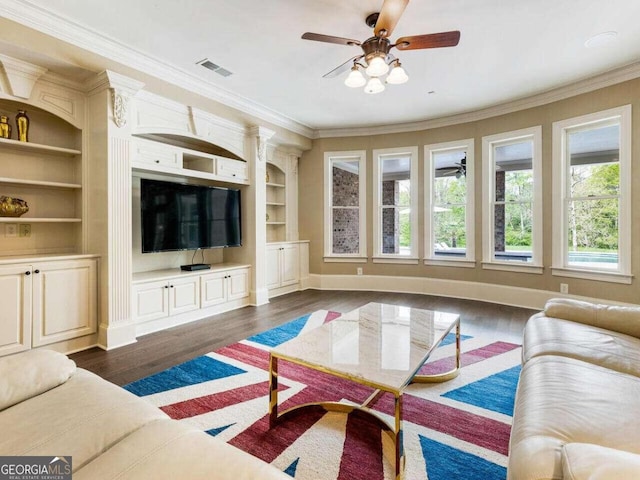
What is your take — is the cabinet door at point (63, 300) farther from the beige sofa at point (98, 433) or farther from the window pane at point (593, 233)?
the window pane at point (593, 233)

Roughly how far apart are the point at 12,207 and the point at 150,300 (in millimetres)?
1456

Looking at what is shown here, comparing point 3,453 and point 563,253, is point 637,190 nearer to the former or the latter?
point 563,253

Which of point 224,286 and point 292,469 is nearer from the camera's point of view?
point 292,469

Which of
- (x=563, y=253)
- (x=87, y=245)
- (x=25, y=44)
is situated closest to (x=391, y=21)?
(x=25, y=44)

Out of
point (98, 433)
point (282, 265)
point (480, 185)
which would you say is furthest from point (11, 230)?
point (480, 185)

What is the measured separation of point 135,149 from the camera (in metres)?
3.43

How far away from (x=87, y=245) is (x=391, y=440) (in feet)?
10.8

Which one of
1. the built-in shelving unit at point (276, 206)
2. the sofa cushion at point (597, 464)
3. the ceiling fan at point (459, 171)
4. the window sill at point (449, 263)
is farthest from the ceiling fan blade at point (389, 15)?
the window sill at point (449, 263)

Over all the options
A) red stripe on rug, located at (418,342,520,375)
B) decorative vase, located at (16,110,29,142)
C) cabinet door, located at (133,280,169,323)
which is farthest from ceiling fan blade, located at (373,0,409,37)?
cabinet door, located at (133,280,169,323)

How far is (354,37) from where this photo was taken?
9.97ft

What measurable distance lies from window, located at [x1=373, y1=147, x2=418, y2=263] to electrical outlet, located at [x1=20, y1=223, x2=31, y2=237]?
465cm

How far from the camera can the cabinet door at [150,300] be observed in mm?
3424

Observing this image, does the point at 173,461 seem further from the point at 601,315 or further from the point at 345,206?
the point at 345,206

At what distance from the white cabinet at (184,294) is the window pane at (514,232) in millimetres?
3874
